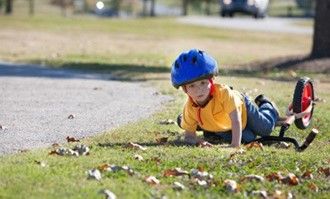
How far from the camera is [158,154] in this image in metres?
7.11

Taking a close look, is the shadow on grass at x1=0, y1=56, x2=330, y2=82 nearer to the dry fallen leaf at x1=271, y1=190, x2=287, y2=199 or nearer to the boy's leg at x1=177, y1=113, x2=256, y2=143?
the boy's leg at x1=177, y1=113, x2=256, y2=143

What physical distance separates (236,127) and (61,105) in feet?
13.3

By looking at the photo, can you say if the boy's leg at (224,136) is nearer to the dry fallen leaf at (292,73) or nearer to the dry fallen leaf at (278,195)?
the dry fallen leaf at (278,195)

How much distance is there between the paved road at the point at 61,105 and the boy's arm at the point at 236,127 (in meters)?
1.73

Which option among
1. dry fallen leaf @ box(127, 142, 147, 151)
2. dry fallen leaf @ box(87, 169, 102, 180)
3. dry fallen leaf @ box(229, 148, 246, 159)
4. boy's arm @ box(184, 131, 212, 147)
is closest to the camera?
dry fallen leaf @ box(87, 169, 102, 180)

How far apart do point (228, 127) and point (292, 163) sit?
135 centimetres

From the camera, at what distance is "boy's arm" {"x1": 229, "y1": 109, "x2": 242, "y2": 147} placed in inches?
304

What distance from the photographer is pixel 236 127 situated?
25.3 feet

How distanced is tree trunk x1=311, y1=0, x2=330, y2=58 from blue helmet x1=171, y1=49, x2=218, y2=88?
12131mm

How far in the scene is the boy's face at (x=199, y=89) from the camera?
25.6 feet

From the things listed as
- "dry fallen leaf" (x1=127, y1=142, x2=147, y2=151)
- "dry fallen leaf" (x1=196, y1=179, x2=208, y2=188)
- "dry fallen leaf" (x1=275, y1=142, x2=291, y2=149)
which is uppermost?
"dry fallen leaf" (x1=196, y1=179, x2=208, y2=188)

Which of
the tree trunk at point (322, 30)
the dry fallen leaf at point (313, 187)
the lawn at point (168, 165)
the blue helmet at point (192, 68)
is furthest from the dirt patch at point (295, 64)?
the dry fallen leaf at point (313, 187)

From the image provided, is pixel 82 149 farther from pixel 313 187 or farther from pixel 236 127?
pixel 313 187

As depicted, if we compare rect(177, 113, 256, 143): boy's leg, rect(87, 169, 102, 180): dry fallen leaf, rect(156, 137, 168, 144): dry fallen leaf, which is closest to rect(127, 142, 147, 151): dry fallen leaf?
rect(156, 137, 168, 144): dry fallen leaf
